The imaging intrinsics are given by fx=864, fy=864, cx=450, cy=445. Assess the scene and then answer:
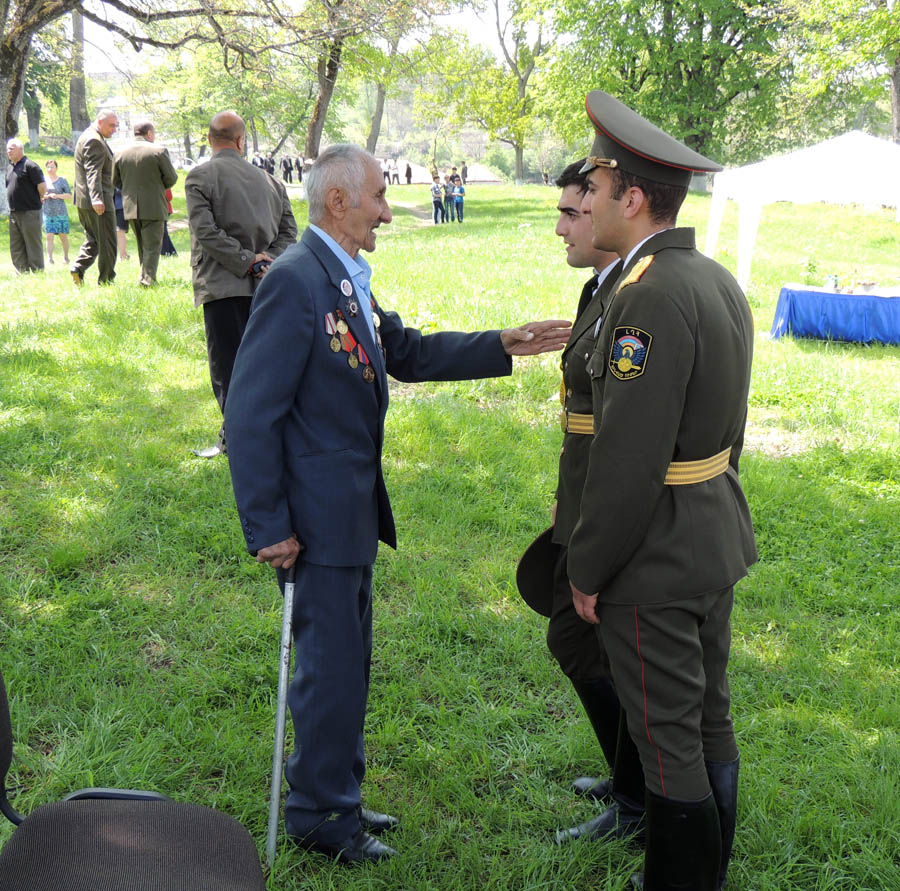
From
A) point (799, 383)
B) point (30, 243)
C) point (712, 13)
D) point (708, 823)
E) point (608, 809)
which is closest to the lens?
point (708, 823)

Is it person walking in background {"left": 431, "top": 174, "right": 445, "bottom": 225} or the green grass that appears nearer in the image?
→ the green grass

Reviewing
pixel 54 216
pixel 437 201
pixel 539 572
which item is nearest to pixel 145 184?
pixel 54 216

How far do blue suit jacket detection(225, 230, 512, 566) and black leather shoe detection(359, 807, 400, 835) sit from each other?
0.90m

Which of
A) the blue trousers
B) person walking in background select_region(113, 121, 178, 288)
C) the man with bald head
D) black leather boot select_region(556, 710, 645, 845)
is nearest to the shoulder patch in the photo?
the blue trousers

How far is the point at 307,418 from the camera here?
2.53 meters

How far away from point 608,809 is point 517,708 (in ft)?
2.29

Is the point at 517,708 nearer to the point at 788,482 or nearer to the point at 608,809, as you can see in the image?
the point at 608,809

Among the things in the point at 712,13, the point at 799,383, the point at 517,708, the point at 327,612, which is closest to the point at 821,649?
the point at 517,708

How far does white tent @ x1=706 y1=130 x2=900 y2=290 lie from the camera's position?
11.5 meters

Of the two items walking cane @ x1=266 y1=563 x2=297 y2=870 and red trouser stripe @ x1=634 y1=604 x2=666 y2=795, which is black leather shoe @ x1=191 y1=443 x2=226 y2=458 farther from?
red trouser stripe @ x1=634 y1=604 x2=666 y2=795

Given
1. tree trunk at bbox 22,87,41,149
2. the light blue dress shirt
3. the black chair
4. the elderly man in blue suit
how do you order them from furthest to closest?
tree trunk at bbox 22,87,41,149, the light blue dress shirt, the elderly man in blue suit, the black chair

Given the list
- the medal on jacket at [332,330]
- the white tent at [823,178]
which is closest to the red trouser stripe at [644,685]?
the medal on jacket at [332,330]

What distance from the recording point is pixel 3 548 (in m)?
4.54

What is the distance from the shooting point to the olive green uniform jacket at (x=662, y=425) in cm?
207
